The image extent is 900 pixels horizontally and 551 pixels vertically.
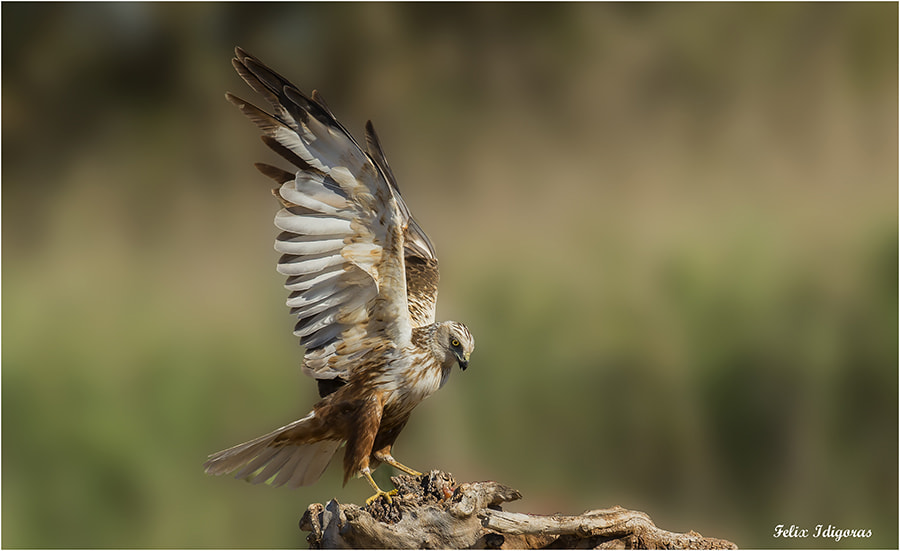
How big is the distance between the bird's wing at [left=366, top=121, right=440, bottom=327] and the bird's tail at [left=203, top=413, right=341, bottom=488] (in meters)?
0.42

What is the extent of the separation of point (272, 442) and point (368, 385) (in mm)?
311

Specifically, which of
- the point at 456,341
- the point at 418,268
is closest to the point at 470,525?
the point at 456,341

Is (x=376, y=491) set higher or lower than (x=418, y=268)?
lower

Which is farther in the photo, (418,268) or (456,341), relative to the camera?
(418,268)


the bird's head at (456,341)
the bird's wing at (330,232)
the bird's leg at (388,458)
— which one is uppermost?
the bird's wing at (330,232)

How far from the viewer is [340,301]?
6.64ft

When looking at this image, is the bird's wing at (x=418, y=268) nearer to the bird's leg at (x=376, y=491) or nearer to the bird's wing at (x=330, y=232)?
the bird's wing at (x=330, y=232)

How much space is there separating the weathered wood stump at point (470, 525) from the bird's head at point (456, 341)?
29 centimetres

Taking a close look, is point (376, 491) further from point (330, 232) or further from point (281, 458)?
point (330, 232)

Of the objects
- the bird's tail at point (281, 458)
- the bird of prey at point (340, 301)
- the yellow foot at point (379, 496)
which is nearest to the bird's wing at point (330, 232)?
the bird of prey at point (340, 301)

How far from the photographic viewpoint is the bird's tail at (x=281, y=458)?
2.04 meters

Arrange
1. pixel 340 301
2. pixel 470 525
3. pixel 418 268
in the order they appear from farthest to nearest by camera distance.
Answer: pixel 418 268
pixel 340 301
pixel 470 525

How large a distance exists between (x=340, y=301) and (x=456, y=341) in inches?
12.5

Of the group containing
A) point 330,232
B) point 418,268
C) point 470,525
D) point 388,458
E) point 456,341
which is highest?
point 418,268
